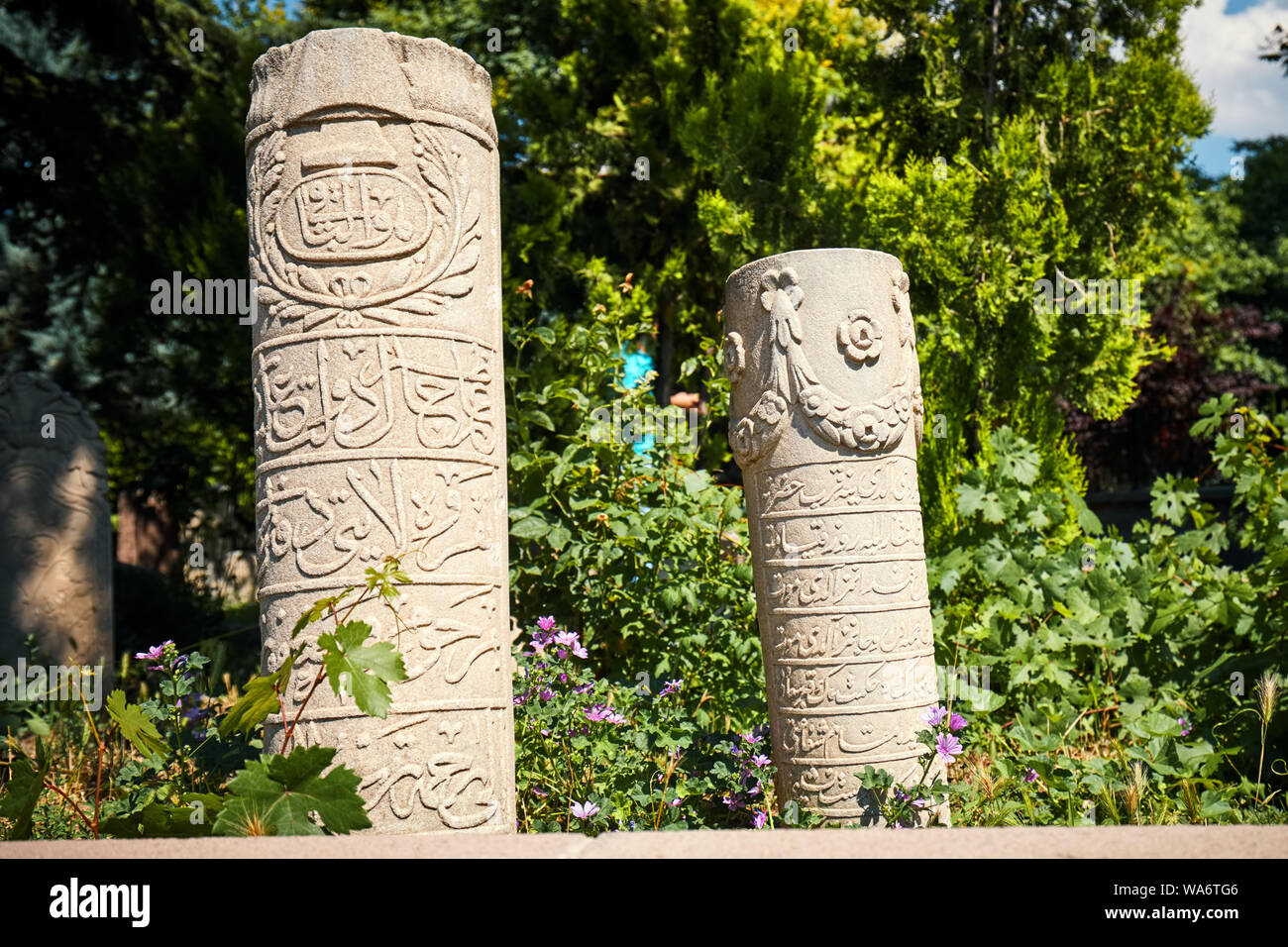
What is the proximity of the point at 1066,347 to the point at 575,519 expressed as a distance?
489 cm

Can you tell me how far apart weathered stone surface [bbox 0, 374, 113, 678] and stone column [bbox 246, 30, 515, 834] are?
461 cm

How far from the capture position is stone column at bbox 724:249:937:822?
3447 millimetres

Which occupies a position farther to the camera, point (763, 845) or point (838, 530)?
point (838, 530)

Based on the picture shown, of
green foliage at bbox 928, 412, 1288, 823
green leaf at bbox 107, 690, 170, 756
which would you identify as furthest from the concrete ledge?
green foliage at bbox 928, 412, 1288, 823

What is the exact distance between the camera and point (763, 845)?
1510 mm

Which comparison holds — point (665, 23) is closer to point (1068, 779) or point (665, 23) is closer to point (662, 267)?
point (662, 267)

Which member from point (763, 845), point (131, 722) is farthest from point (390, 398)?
point (763, 845)

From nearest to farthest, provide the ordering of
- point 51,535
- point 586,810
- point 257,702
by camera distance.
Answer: point 257,702 → point 586,810 → point 51,535

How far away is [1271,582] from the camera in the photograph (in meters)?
4.01

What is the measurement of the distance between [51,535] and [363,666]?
5693 millimetres

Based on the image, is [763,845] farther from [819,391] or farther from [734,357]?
[734,357]

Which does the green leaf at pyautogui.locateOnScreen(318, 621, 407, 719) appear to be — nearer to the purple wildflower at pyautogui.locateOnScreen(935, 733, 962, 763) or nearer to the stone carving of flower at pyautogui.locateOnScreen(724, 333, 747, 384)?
the purple wildflower at pyautogui.locateOnScreen(935, 733, 962, 763)

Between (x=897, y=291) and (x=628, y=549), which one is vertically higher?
(x=897, y=291)
